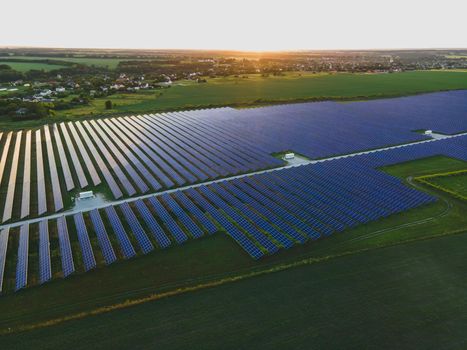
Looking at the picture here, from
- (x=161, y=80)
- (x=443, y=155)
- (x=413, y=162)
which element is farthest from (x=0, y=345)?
(x=161, y=80)

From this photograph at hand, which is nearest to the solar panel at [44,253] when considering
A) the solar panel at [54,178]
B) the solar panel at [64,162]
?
the solar panel at [54,178]

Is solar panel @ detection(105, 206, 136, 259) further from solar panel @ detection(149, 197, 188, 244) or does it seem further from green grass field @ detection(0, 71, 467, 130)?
green grass field @ detection(0, 71, 467, 130)

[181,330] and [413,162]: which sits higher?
[413,162]

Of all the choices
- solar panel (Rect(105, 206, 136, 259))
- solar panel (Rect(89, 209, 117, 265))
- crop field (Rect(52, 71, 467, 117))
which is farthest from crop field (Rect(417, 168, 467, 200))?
Answer: crop field (Rect(52, 71, 467, 117))

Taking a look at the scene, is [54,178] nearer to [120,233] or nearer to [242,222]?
[120,233]

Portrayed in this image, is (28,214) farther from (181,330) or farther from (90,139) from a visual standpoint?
(90,139)

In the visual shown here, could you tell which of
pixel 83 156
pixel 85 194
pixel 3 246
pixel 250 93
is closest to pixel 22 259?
pixel 3 246
